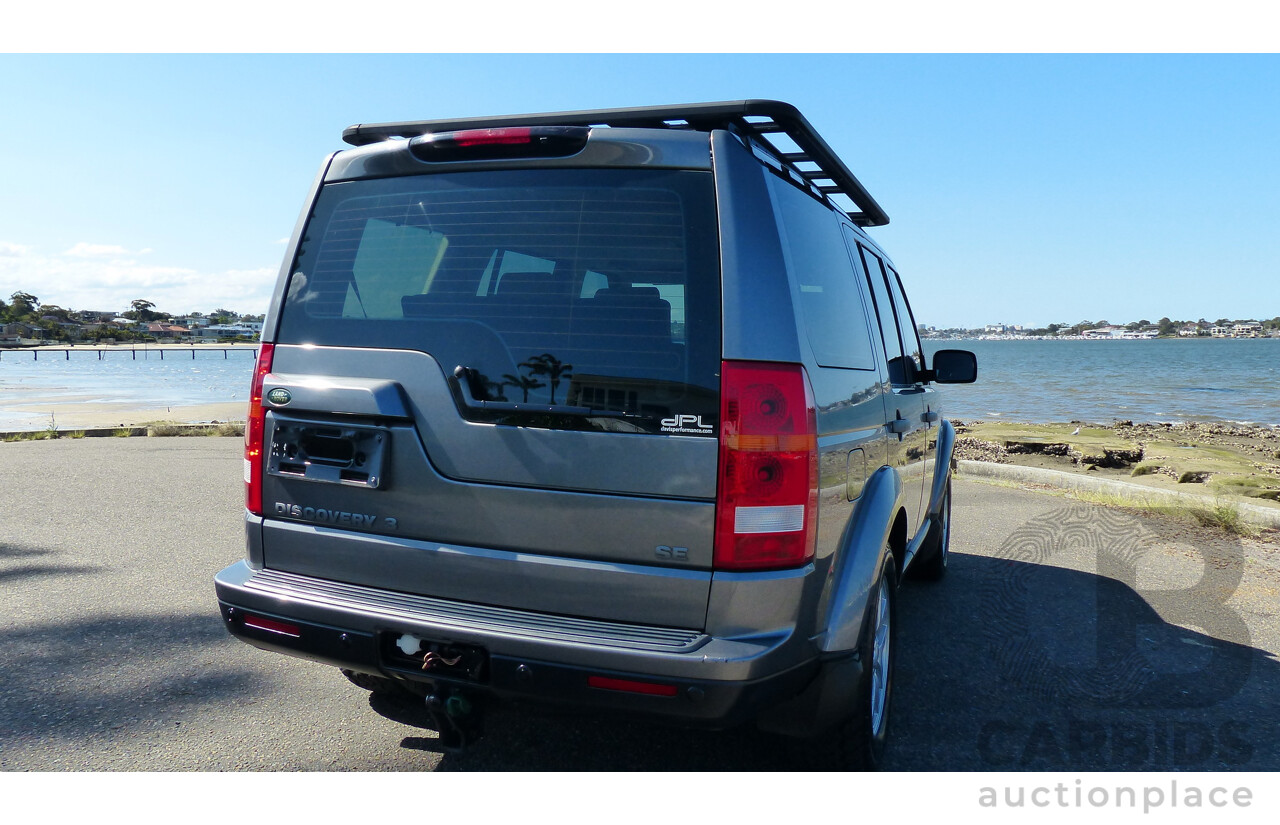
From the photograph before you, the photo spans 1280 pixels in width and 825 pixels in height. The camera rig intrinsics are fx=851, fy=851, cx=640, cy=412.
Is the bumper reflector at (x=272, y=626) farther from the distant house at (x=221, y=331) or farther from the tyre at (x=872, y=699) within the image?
the distant house at (x=221, y=331)

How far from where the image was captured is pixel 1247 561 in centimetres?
617

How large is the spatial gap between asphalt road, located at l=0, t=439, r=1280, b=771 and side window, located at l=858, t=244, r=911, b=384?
1.42m

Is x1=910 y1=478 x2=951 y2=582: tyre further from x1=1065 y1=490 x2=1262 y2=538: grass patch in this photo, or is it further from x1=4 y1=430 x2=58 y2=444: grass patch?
x1=4 y1=430 x2=58 y2=444: grass patch

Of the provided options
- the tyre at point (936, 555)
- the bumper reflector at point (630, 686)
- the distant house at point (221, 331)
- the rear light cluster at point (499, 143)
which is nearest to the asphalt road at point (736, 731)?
the tyre at point (936, 555)

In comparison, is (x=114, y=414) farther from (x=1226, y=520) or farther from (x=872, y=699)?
(x=872, y=699)

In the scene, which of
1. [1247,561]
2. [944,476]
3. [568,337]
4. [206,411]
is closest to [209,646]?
[568,337]

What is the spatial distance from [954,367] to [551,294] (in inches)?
124

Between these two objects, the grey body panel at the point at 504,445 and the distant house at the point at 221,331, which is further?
the distant house at the point at 221,331

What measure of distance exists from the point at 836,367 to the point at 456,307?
1.21 m

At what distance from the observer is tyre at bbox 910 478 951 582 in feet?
17.5

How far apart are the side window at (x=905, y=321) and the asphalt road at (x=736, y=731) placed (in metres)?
1.50

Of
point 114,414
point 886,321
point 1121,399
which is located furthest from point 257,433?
point 1121,399

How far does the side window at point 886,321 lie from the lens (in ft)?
12.8

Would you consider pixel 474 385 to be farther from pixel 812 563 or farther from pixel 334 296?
pixel 812 563
